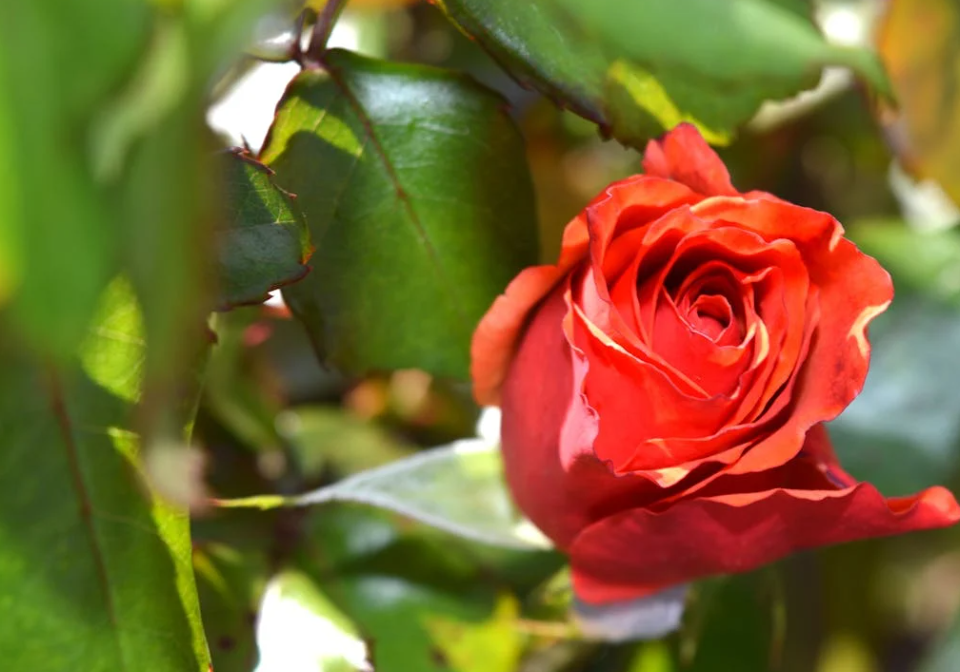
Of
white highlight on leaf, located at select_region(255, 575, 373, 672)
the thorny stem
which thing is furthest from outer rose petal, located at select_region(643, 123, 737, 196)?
white highlight on leaf, located at select_region(255, 575, 373, 672)

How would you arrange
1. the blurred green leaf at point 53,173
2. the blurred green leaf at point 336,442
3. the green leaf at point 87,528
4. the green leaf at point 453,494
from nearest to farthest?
the blurred green leaf at point 53,173 < the green leaf at point 87,528 < the green leaf at point 453,494 < the blurred green leaf at point 336,442

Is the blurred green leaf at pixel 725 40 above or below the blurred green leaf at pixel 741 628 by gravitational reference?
above

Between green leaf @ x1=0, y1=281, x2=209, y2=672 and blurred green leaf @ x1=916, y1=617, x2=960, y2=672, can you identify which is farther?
blurred green leaf @ x1=916, y1=617, x2=960, y2=672

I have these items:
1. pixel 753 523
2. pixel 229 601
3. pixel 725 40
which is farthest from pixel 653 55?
pixel 229 601

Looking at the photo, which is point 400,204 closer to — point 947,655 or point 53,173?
point 53,173

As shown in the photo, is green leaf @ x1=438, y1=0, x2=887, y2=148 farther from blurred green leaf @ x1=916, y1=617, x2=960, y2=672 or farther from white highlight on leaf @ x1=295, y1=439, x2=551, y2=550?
blurred green leaf @ x1=916, y1=617, x2=960, y2=672

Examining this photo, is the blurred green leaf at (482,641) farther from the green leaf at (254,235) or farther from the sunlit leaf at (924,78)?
the sunlit leaf at (924,78)

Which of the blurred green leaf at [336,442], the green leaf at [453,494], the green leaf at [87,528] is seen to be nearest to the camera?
the green leaf at [87,528]

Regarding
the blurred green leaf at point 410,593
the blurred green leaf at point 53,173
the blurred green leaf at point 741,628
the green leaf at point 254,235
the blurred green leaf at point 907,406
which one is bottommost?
the blurred green leaf at point 741,628

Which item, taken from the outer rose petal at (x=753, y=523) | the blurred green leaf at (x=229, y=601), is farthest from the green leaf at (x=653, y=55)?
Result: the blurred green leaf at (x=229, y=601)
